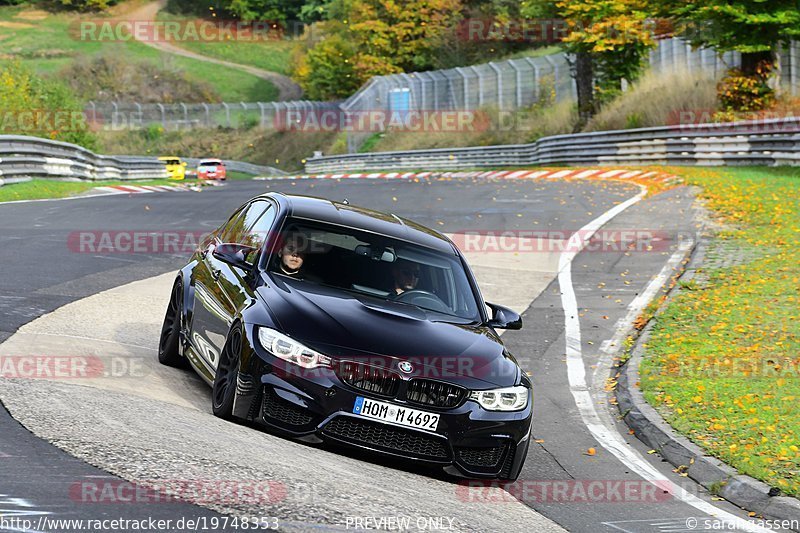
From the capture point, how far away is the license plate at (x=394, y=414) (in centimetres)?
734

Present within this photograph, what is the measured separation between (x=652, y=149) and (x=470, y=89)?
25863 millimetres

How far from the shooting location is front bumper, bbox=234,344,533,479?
731 cm

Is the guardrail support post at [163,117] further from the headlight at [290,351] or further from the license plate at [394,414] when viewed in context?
the license plate at [394,414]

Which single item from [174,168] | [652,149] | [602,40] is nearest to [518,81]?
[602,40]

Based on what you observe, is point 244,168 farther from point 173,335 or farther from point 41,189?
point 173,335

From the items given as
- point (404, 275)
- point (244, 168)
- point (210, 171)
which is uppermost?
point (404, 275)

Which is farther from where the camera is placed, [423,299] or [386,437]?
[423,299]

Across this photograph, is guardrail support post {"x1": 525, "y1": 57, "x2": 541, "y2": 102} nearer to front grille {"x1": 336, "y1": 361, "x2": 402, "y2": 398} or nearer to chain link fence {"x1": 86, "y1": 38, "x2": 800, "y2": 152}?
chain link fence {"x1": 86, "y1": 38, "x2": 800, "y2": 152}

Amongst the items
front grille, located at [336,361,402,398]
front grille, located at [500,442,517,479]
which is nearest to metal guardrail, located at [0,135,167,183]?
front grille, located at [336,361,402,398]

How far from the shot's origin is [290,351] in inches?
293

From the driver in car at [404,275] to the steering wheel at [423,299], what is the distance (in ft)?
0.14

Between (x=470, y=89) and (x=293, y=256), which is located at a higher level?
(x=293, y=256)

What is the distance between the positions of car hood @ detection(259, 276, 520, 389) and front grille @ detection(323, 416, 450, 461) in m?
0.37

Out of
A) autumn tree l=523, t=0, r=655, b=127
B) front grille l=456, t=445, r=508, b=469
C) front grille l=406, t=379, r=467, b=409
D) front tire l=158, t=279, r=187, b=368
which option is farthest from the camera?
autumn tree l=523, t=0, r=655, b=127
